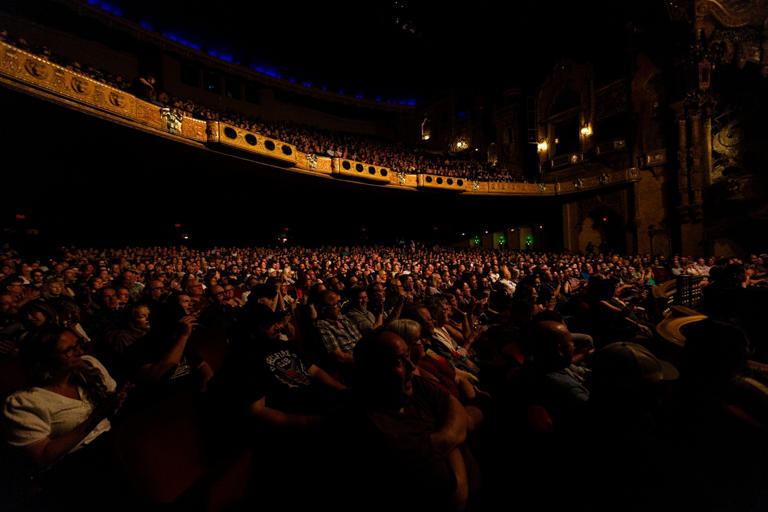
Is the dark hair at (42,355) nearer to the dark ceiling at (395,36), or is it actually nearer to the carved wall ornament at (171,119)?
the carved wall ornament at (171,119)

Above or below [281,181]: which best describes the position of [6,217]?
below

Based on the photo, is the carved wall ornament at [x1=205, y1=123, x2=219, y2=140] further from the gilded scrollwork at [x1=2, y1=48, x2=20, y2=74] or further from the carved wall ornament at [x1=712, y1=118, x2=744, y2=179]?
the carved wall ornament at [x1=712, y1=118, x2=744, y2=179]

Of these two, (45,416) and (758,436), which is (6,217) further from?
(758,436)

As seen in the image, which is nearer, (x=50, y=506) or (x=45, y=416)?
(x=50, y=506)

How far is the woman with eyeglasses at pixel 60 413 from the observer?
1437 millimetres

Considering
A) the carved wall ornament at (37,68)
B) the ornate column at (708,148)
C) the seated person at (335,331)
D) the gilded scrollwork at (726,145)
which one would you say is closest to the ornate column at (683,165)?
the ornate column at (708,148)

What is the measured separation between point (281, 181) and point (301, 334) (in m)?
14.3

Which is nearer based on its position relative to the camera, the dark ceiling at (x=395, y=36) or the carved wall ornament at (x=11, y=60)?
the carved wall ornament at (x=11, y=60)

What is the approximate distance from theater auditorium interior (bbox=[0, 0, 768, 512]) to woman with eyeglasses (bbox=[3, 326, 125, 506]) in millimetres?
12

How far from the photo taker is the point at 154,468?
129cm

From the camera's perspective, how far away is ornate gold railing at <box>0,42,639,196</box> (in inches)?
277

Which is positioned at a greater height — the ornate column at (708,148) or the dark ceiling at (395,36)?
the dark ceiling at (395,36)

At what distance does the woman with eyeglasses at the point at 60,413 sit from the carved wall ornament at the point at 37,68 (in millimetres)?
9277

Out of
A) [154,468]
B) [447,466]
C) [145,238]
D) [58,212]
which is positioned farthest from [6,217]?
[447,466]
